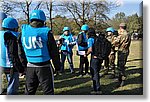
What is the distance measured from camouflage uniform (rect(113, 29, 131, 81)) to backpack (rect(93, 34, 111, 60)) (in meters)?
0.15

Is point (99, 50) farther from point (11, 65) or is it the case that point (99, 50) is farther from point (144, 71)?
point (11, 65)

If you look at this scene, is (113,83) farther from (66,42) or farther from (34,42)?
(34,42)

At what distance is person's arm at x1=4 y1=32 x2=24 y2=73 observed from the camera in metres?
3.08

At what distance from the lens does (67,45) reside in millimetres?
3553

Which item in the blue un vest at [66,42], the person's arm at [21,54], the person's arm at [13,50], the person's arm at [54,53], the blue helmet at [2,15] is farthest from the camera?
the blue un vest at [66,42]

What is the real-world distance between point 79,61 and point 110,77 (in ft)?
1.27

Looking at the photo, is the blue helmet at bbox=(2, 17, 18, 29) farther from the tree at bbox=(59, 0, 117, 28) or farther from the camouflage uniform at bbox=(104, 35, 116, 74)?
the camouflage uniform at bbox=(104, 35, 116, 74)

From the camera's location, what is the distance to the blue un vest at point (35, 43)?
9.21 feet

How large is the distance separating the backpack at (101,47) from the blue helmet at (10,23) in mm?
868

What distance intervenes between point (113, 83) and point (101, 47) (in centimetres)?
46

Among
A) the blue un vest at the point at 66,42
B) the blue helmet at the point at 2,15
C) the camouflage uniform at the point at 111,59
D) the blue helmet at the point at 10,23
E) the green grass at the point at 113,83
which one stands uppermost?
the blue helmet at the point at 2,15

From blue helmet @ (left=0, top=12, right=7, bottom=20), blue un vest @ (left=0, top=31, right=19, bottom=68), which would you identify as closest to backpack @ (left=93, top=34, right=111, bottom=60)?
blue un vest @ (left=0, top=31, right=19, bottom=68)

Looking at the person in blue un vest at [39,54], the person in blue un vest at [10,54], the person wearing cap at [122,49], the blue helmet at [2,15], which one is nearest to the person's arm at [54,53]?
the person in blue un vest at [39,54]

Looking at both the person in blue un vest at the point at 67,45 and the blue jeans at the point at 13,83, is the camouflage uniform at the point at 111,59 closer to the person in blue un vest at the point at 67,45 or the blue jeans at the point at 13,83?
the person in blue un vest at the point at 67,45
